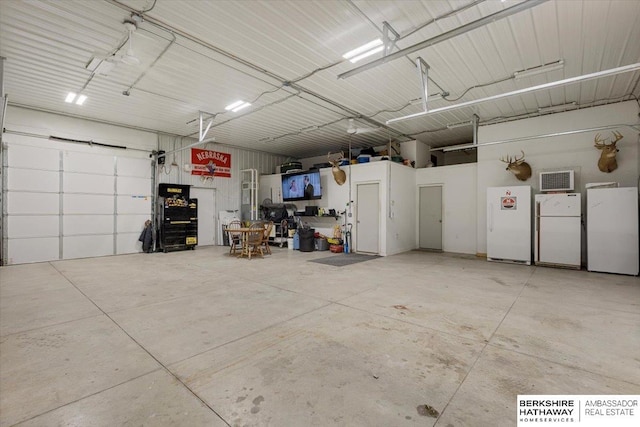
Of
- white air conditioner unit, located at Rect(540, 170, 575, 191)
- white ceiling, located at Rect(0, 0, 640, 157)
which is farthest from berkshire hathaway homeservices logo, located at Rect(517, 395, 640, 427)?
white air conditioner unit, located at Rect(540, 170, 575, 191)

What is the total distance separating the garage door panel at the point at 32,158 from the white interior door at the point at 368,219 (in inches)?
310

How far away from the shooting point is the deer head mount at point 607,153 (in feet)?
18.6

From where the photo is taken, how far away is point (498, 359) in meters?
Result: 2.28

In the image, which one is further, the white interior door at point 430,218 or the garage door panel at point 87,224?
the white interior door at point 430,218

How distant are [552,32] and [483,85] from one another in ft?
5.16

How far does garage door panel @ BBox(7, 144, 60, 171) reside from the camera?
6383 mm

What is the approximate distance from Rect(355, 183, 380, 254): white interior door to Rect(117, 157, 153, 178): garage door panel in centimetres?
634

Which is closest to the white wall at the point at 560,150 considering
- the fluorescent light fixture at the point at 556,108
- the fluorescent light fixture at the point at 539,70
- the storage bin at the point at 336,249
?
the fluorescent light fixture at the point at 556,108

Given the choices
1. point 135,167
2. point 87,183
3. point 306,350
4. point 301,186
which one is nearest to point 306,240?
point 301,186

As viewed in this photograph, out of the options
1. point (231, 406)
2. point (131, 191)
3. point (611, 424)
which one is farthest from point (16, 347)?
point (131, 191)

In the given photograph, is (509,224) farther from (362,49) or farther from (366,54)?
(362,49)

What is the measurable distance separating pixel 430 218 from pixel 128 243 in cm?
907

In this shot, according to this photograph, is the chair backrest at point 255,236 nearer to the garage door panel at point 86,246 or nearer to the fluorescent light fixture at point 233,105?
the fluorescent light fixture at point 233,105

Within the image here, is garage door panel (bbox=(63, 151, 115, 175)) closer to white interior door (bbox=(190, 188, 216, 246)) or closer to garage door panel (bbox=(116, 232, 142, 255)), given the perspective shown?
garage door panel (bbox=(116, 232, 142, 255))
